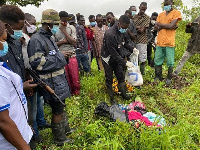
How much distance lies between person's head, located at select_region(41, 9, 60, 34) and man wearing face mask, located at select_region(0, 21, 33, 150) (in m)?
1.21

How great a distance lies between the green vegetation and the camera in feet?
8.66

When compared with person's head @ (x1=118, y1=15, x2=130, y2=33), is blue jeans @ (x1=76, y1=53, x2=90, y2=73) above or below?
below

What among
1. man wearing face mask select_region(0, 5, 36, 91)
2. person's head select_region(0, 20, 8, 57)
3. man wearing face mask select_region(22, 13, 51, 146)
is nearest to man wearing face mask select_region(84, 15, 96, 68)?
man wearing face mask select_region(22, 13, 51, 146)

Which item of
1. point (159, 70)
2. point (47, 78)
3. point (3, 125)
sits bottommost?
point (159, 70)

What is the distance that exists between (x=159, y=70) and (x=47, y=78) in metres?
3.56

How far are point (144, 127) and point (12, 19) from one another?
87.2 inches

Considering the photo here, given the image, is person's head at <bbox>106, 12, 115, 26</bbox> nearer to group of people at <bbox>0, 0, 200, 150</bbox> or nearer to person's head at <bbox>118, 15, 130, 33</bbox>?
group of people at <bbox>0, 0, 200, 150</bbox>

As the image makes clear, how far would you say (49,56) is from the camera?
2641mm

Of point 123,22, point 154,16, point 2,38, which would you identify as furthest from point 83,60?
point 2,38

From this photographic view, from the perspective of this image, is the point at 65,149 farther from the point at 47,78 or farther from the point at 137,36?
the point at 137,36

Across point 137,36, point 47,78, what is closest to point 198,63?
point 137,36

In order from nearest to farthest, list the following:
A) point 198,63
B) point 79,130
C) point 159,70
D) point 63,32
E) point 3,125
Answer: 1. point 3,125
2. point 79,130
3. point 63,32
4. point 159,70
5. point 198,63

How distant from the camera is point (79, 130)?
325 cm

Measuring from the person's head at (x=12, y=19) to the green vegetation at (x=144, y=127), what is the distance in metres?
1.58
